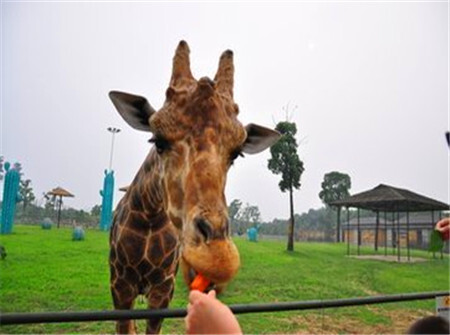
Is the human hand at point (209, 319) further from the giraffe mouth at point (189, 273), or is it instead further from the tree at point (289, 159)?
the tree at point (289, 159)

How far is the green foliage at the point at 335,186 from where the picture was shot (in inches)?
1641

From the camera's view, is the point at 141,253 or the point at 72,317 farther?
the point at 141,253

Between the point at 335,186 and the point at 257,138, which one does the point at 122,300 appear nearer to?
the point at 257,138

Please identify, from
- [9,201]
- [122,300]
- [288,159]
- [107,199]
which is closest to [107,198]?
[107,199]

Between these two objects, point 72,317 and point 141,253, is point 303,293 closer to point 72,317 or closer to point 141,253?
point 141,253

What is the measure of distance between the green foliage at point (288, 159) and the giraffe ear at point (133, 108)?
16616 mm

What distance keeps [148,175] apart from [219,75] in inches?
31.4

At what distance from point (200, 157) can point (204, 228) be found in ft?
1.04

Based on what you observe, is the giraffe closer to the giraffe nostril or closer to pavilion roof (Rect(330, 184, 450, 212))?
the giraffe nostril

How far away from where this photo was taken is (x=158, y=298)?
7.58ft

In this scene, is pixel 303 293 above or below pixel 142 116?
below

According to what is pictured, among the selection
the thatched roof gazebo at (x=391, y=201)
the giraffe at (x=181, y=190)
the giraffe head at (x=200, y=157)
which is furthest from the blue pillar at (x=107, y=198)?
the giraffe head at (x=200, y=157)

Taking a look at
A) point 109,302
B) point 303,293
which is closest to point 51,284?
point 109,302

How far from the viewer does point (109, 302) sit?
6.85 meters
